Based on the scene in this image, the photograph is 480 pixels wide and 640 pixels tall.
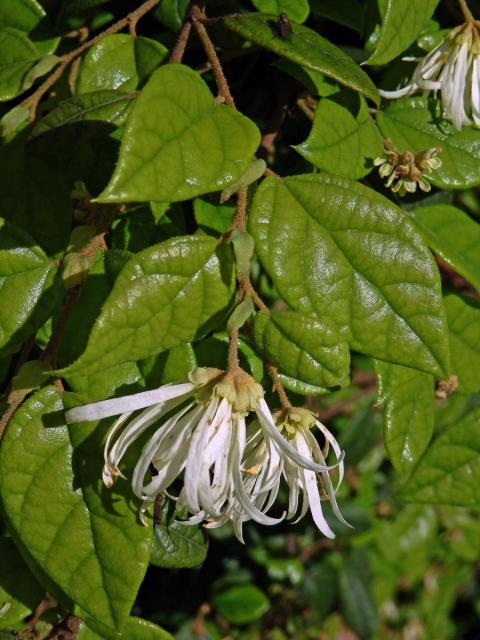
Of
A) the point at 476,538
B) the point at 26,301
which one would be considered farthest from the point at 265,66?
the point at 476,538

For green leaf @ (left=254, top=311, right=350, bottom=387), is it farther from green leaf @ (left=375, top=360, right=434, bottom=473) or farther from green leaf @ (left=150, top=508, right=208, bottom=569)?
green leaf @ (left=150, top=508, right=208, bottom=569)

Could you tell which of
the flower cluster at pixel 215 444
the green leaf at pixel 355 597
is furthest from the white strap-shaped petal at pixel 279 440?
the green leaf at pixel 355 597

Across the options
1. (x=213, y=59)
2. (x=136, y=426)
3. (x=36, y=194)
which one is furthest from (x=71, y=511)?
(x=213, y=59)

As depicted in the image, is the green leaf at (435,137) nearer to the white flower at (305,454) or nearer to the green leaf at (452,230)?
the green leaf at (452,230)

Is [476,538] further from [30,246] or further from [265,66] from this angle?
[30,246]

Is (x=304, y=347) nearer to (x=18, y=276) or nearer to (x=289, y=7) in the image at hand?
(x=18, y=276)

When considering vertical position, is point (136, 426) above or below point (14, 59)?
below

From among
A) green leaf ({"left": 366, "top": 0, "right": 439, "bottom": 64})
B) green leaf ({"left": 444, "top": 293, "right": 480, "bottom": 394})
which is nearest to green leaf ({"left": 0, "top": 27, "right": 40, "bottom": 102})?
green leaf ({"left": 366, "top": 0, "right": 439, "bottom": 64})
